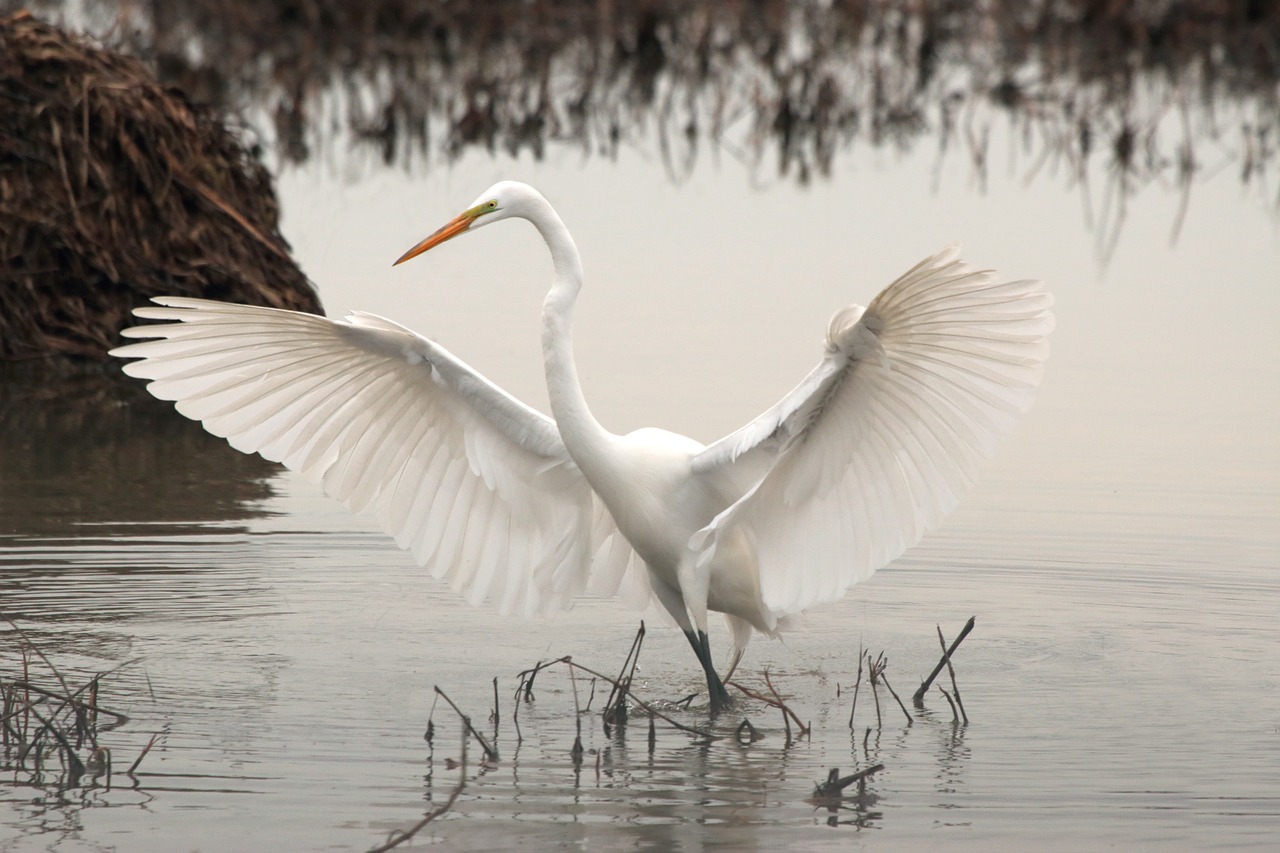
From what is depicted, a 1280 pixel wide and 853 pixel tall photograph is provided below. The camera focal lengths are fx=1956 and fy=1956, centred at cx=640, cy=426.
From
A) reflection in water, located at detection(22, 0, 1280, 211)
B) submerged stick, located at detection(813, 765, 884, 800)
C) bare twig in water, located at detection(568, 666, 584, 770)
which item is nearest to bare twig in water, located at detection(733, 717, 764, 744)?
bare twig in water, located at detection(568, 666, 584, 770)

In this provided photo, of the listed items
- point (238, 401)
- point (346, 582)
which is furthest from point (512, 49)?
point (238, 401)

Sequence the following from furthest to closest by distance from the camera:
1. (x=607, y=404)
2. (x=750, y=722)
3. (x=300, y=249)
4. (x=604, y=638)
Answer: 1. (x=300, y=249)
2. (x=607, y=404)
3. (x=604, y=638)
4. (x=750, y=722)

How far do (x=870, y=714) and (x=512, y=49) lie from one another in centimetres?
1537

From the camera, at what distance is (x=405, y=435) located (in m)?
6.22

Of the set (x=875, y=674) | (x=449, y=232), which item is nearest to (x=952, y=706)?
(x=875, y=674)

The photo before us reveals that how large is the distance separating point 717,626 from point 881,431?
2292 millimetres

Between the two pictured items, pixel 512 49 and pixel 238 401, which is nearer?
pixel 238 401

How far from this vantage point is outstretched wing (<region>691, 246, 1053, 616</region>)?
5.29m

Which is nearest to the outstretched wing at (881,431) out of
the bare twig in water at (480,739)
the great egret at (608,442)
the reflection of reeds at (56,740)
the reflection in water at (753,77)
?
the great egret at (608,442)

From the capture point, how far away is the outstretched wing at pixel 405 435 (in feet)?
19.1

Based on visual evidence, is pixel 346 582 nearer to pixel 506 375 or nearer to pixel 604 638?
pixel 604 638

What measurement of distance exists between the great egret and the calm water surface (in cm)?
42

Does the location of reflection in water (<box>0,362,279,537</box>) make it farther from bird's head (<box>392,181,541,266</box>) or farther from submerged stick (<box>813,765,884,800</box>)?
submerged stick (<box>813,765,884,800</box>)

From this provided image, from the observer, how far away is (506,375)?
10180mm
